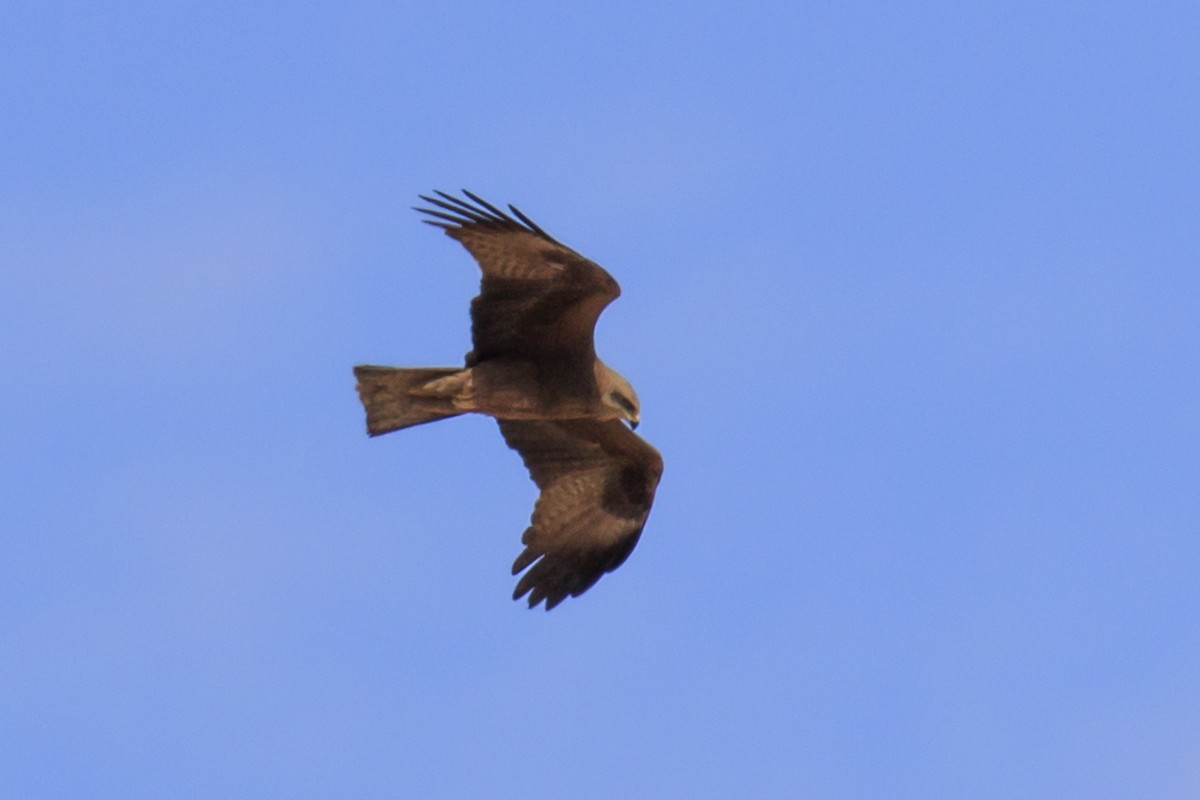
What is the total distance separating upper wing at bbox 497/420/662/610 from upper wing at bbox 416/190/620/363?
1739 millimetres

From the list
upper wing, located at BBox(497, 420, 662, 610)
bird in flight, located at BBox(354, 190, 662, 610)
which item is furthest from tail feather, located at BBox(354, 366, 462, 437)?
upper wing, located at BBox(497, 420, 662, 610)

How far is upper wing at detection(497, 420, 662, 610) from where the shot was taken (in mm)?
16062

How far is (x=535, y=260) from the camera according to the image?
46.8 feet

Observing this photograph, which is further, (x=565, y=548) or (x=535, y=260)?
(x=565, y=548)

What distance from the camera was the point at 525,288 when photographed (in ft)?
47.4

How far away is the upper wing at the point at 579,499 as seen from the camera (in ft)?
52.7

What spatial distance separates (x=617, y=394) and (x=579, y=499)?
1724 mm

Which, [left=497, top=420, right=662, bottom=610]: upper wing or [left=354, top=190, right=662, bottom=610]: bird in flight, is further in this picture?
[left=497, top=420, right=662, bottom=610]: upper wing

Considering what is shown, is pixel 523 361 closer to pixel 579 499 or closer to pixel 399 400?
pixel 399 400

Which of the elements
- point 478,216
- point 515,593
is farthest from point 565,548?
point 478,216

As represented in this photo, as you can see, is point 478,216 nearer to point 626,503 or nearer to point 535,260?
point 535,260

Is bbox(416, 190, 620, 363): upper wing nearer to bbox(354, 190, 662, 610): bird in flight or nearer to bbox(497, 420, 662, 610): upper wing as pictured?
bbox(354, 190, 662, 610): bird in flight

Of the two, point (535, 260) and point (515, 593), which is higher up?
point (535, 260)

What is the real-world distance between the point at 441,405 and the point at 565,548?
5.85 ft
